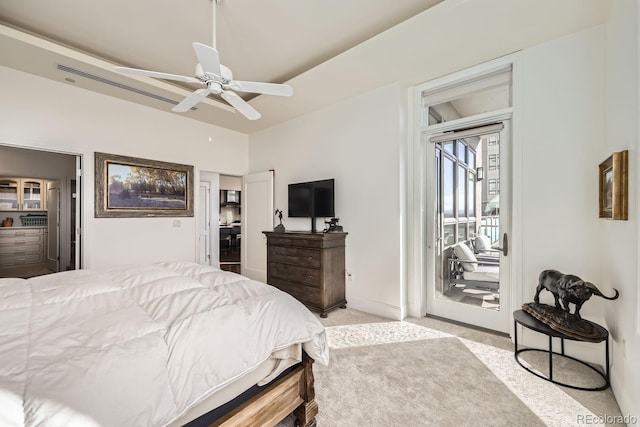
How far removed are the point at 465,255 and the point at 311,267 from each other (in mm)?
1867

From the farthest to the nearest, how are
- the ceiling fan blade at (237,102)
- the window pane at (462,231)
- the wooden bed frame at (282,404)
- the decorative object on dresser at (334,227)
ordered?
the decorative object on dresser at (334,227)
the window pane at (462,231)
the ceiling fan blade at (237,102)
the wooden bed frame at (282,404)

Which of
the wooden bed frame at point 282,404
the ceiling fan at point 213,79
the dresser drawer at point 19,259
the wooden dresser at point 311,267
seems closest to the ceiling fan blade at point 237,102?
the ceiling fan at point 213,79

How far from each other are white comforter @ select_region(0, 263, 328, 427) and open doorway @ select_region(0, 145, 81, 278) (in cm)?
512

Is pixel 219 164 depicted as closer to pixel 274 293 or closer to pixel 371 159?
pixel 371 159

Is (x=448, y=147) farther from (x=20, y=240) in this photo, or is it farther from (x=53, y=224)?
(x=20, y=240)

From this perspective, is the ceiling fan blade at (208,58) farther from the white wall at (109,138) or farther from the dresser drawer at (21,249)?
the dresser drawer at (21,249)

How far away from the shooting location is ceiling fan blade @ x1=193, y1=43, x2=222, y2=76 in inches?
67.1

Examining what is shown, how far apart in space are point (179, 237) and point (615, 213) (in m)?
4.99

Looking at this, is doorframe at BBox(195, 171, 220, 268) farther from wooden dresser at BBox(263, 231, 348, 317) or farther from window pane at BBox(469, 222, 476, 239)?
window pane at BBox(469, 222, 476, 239)

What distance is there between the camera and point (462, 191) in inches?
127

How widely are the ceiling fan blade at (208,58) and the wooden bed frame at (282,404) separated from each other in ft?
6.61

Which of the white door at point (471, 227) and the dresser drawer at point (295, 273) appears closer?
the white door at point (471, 227)

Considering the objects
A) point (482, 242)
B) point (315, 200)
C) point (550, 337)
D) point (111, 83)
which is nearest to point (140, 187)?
point (111, 83)

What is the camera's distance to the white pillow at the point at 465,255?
312 cm
